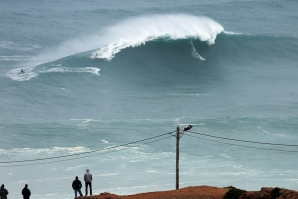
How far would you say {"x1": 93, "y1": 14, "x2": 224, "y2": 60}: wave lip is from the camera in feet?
151

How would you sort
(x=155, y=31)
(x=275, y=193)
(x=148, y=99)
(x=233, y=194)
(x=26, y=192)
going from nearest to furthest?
(x=275, y=193) → (x=233, y=194) → (x=26, y=192) → (x=148, y=99) → (x=155, y=31)

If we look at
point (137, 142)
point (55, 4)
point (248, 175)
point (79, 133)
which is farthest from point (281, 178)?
point (55, 4)

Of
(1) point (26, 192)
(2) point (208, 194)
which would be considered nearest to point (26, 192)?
(1) point (26, 192)

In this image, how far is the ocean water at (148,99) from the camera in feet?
85.8

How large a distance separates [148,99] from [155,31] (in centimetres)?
1248

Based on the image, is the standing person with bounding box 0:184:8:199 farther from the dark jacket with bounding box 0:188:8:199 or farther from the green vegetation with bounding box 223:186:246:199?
the green vegetation with bounding box 223:186:246:199

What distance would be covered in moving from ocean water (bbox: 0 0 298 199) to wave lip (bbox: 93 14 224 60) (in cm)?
12

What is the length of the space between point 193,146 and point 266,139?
363 centimetres

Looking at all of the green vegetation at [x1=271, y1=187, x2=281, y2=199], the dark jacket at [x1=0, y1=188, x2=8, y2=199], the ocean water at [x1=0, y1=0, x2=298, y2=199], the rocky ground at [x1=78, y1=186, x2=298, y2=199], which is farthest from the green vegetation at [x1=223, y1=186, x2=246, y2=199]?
the ocean water at [x1=0, y1=0, x2=298, y2=199]

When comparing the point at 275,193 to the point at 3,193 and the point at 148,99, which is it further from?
the point at 148,99

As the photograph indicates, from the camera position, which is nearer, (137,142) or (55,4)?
→ (137,142)

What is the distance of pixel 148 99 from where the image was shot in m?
37.1

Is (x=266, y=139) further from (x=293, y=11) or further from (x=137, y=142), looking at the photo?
(x=293, y=11)

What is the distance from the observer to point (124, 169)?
86.1ft
